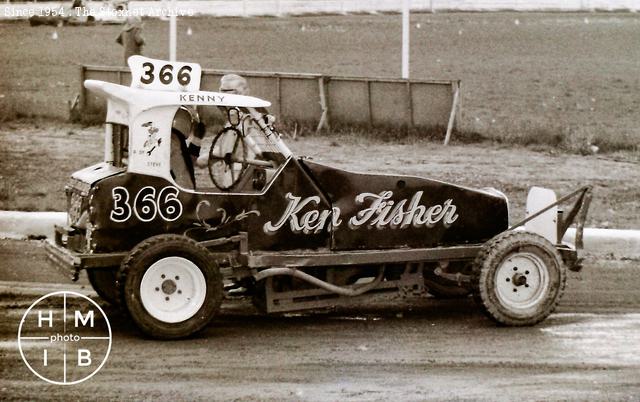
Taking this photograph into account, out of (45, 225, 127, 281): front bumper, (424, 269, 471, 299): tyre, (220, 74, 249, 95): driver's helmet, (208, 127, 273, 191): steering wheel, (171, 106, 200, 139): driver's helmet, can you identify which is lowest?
(424, 269, 471, 299): tyre

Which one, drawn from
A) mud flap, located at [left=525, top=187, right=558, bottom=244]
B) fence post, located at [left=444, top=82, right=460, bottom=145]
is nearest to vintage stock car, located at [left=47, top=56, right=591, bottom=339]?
mud flap, located at [left=525, top=187, right=558, bottom=244]

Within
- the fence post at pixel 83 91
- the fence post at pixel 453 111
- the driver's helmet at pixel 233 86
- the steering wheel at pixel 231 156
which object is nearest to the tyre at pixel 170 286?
the steering wheel at pixel 231 156

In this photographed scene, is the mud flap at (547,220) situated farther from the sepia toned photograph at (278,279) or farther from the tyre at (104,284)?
the tyre at (104,284)

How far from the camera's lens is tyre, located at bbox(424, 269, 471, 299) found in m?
9.75

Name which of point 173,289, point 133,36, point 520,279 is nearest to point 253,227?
point 173,289

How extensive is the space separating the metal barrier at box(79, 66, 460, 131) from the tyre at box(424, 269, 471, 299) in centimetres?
751

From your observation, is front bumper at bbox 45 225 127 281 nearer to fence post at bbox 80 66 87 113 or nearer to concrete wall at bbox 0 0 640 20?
concrete wall at bbox 0 0 640 20

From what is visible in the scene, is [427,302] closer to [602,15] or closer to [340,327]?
[340,327]

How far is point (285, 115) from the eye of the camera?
18.2m

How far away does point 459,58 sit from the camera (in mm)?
22312

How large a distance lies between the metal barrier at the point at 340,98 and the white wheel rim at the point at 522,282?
8.47m

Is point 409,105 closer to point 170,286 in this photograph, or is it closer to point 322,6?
point 322,6

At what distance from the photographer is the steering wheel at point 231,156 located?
917 centimetres

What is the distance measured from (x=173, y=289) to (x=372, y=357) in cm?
140
